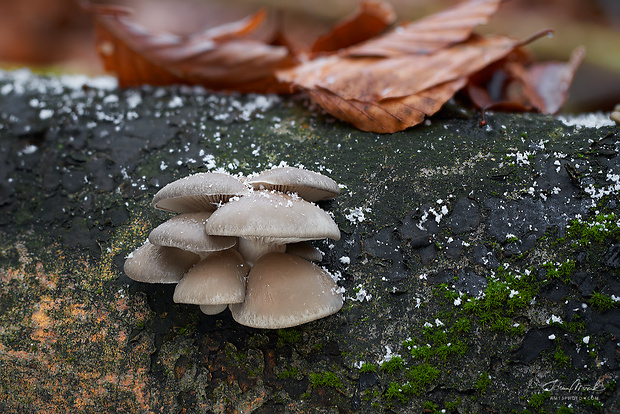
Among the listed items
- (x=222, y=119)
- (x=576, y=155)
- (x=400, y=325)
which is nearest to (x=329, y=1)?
(x=222, y=119)

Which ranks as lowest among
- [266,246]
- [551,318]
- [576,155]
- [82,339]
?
[82,339]

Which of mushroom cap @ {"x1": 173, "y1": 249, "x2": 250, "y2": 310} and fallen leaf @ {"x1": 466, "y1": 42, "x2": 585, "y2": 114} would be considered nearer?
mushroom cap @ {"x1": 173, "y1": 249, "x2": 250, "y2": 310}

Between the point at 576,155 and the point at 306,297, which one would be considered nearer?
the point at 306,297

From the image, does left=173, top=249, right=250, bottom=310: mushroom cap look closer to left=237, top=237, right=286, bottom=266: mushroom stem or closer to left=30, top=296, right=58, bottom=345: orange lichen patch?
left=237, top=237, right=286, bottom=266: mushroom stem

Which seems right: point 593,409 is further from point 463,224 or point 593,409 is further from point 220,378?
point 220,378

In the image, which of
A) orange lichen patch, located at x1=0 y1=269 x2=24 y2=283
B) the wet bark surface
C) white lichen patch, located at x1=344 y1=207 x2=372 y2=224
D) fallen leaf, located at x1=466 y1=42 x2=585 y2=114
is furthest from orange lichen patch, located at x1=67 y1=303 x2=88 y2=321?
fallen leaf, located at x1=466 y1=42 x2=585 y2=114

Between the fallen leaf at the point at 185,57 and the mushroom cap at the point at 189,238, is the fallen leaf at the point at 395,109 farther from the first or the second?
the mushroom cap at the point at 189,238

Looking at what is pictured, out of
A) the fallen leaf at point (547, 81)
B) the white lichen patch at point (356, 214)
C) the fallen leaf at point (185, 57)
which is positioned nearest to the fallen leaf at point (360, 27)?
the fallen leaf at point (185, 57)
